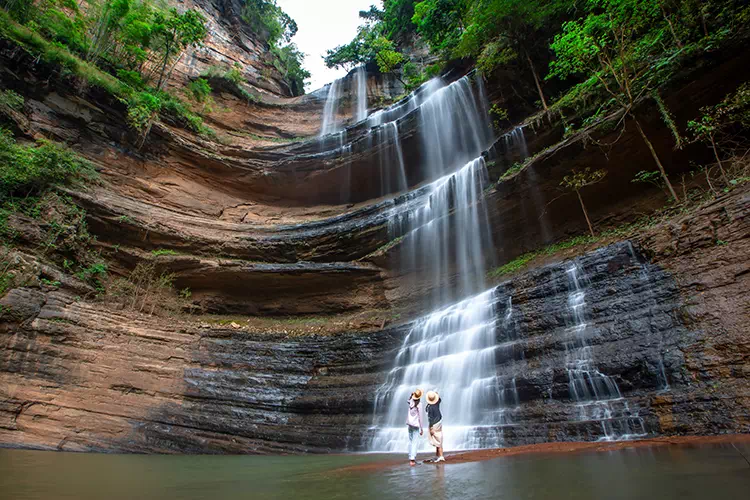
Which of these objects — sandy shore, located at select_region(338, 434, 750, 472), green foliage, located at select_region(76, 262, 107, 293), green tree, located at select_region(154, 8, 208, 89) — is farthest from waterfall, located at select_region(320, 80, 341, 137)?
sandy shore, located at select_region(338, 434, 750, 472)

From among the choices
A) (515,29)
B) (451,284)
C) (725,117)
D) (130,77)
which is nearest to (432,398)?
(451,284)

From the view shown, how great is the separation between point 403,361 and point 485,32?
14.8 m

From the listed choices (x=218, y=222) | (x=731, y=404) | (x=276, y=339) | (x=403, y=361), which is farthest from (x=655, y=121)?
(x=218, y=222)

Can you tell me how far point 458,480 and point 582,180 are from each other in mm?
10551

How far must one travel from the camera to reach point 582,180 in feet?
38.6

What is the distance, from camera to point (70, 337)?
10.5 meters

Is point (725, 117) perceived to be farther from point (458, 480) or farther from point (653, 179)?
point (458, 480)

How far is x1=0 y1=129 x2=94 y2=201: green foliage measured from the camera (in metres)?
13.1

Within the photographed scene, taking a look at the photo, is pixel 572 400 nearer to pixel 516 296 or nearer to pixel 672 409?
pixel 672 409

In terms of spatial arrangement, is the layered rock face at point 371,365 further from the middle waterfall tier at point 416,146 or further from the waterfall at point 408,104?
the waterfall at point 408,104

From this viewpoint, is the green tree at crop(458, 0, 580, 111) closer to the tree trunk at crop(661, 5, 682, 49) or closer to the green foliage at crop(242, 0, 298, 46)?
the tree trunk at crop(661, 5, 682, 49)

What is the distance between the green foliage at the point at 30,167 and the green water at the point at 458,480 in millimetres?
11608

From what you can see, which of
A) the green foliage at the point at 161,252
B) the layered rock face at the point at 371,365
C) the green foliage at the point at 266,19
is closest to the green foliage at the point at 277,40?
the green foliage at the point at 266,19

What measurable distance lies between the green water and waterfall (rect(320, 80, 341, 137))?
84.3 ft
